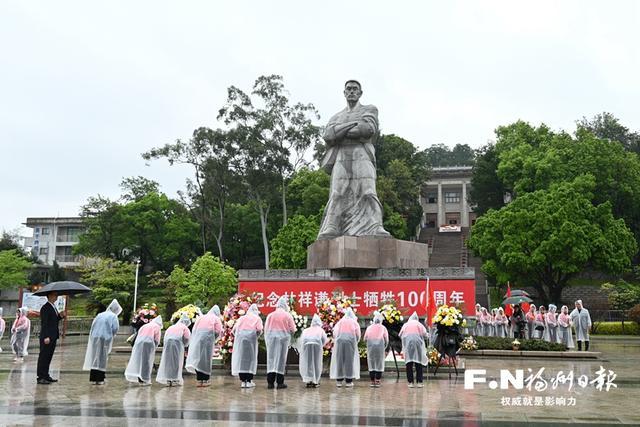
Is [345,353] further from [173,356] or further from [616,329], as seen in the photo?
[616,329]

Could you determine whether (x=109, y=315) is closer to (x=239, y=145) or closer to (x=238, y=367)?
(x=238, y=367)

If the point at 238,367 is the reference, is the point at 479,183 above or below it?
above

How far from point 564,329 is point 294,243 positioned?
62.6 feet

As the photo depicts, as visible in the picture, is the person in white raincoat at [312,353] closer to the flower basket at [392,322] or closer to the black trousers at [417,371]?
the flower basket at [392,322]

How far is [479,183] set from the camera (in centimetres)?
4716

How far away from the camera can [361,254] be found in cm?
1574

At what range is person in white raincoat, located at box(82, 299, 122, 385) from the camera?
1131cm

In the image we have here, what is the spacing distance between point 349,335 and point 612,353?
12.7 metres

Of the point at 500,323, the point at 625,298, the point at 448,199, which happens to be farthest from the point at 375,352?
the point at 448,199

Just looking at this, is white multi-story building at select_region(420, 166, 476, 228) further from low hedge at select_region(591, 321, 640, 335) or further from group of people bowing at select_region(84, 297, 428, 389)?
group of people bowing at select_region(84, 297, 428, 389)

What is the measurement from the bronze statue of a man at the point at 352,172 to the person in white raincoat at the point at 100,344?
6550 mm

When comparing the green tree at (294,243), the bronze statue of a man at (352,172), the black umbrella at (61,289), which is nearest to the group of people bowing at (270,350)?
the black umbrella at (61,289)

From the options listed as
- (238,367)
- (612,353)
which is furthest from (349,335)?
(612,353)

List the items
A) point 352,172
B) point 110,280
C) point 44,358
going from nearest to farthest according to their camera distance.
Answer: point 44,358, point 352,172, point 110,280
